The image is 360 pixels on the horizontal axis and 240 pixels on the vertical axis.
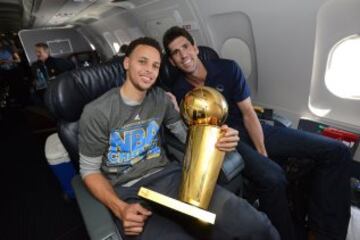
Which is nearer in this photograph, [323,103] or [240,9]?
[323,103]

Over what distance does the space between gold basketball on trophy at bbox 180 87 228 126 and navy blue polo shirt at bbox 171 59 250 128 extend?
2.09 feet

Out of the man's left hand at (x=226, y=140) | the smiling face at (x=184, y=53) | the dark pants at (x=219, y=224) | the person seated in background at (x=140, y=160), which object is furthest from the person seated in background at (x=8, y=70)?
the man's left hand at (x=226, y=140)

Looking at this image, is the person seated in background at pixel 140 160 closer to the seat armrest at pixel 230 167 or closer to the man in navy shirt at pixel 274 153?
the seat armrest at pixel 230 167

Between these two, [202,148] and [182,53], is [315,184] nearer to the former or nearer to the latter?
[202,148]

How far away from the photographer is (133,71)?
4.77 feet

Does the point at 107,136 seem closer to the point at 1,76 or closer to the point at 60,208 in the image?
the point at 60,208

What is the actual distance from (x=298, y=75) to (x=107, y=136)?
2.10m

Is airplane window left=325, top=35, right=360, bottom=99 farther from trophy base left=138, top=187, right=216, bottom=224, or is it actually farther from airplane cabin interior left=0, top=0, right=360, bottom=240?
trophy base left=138, top=187, right=216, bottom=224

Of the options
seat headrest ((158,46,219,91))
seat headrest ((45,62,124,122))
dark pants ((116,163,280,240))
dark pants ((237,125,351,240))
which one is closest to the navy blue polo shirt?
seat headrest ((158,46,219,91))

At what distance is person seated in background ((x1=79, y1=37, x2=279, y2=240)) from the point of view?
1194 mm

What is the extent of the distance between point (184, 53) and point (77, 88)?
81 cm

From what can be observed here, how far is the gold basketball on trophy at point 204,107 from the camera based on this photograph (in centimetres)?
132

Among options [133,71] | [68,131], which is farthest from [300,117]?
[68,131]

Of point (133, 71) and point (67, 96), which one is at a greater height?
point (133, 71)
